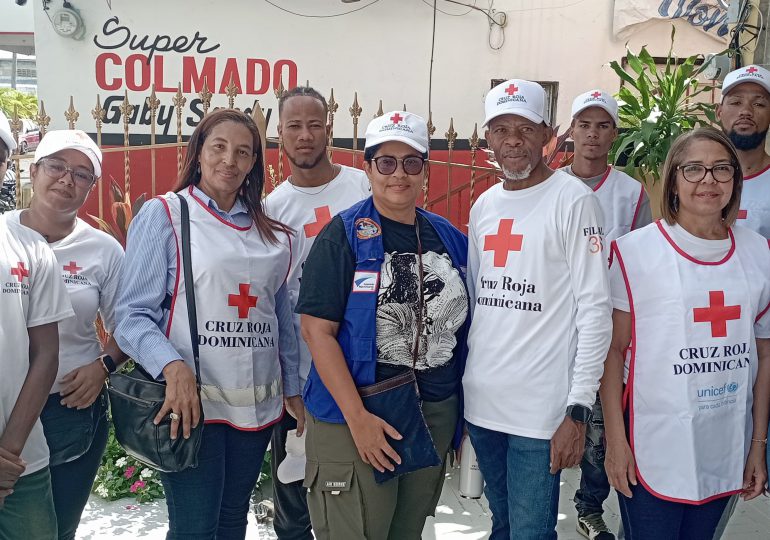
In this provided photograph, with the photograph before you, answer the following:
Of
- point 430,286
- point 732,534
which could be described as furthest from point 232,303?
point 732,534

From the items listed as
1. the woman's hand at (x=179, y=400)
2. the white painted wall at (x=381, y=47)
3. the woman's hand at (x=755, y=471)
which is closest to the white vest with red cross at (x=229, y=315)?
the woman's hand at (x=179, y=400)

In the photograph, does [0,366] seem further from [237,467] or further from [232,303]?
[237,467]

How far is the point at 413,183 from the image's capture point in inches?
88.6

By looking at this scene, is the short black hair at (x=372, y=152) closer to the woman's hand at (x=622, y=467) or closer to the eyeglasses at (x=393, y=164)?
the eyeglasses at (x=393, y=164)

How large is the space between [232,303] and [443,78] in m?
6.51

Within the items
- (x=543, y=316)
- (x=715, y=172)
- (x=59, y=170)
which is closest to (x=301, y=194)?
(x=59, y=170)

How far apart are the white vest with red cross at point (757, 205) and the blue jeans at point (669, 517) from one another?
1.21 m

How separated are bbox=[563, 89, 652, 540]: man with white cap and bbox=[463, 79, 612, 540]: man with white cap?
3.44 feet

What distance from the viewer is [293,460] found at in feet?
8.98

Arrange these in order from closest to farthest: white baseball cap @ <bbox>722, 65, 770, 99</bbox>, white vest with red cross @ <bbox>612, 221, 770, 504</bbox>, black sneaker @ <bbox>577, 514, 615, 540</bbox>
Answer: white vest with red cross @ <bbox>612, 221, 770, 504</bbox> < white baseball cap @ <bbox>722, 65, 770, 99</bbox> < black sneaker @ <bbox>577, 514, 615, 540</bbox>

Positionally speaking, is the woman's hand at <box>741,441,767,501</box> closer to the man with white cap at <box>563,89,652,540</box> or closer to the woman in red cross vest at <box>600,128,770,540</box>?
the woman in red cross vest at <box>600,128,770,540</box>

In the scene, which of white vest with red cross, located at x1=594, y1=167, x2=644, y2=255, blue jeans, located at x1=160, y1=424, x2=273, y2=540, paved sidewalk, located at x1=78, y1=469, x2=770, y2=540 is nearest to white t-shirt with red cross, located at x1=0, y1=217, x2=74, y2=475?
blue jeans, located at x1=160, y1=424, x2=273, y2=540

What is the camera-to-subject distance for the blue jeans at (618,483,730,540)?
2.13m

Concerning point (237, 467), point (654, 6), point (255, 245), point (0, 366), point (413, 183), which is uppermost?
point (654, 6)
